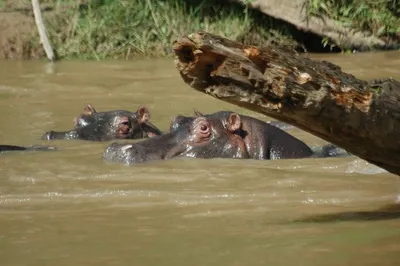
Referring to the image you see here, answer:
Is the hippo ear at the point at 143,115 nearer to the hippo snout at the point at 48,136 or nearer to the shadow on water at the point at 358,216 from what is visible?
the hippo snout at the point at 48,136

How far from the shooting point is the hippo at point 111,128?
822cm

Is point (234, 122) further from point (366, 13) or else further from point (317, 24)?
point (366, 13)

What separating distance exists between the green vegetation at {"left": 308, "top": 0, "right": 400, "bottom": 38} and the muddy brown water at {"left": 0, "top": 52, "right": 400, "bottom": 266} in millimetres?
5238

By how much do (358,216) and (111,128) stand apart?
413cm

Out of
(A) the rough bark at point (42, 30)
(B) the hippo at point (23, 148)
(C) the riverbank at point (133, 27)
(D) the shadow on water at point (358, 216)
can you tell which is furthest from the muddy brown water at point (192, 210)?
(C) the riverbank at point (133, 27)

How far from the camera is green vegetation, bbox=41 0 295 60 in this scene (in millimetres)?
13203

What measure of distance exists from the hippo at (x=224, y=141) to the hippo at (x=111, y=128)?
1223 mm

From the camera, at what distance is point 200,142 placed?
277 inches

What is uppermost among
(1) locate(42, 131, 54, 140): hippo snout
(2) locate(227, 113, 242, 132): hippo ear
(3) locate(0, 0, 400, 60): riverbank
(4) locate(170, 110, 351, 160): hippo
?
(2) locate(227, 113, 242, 132): hippo ear

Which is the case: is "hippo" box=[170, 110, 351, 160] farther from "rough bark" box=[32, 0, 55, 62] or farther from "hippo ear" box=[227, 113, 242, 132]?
"rough bark" box=[32, 0, 55, 62]

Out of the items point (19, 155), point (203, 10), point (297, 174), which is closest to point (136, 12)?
point (203, 10)

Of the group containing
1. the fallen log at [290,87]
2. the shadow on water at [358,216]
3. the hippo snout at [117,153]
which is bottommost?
the hippo snout at [117,153]

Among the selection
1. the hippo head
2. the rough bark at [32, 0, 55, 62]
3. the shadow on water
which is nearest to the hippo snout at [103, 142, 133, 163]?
the hippo head

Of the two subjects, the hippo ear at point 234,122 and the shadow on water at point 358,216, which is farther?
the hippo ear at point 234,122
